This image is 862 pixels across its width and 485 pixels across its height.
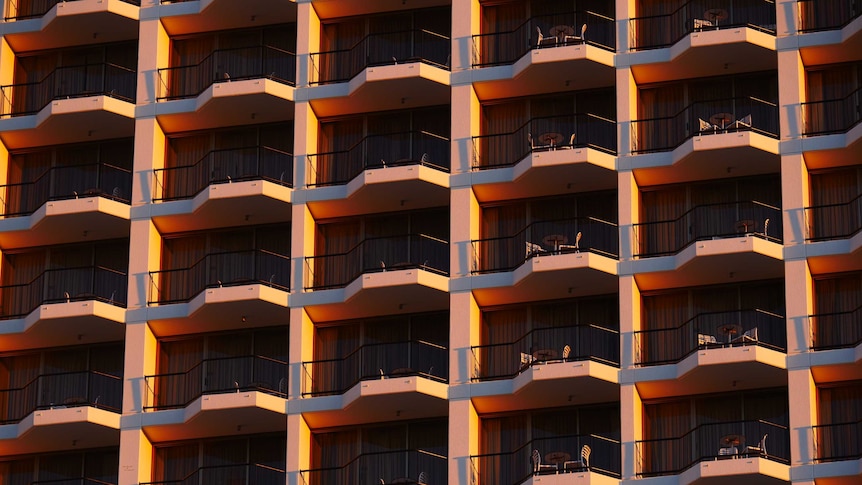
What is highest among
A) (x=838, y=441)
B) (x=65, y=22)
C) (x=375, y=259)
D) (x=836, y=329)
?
(x=65, y=22)

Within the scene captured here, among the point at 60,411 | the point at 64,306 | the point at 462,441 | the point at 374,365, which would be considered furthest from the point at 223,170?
the point at 462,441

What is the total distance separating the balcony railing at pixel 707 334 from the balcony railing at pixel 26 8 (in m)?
24.0

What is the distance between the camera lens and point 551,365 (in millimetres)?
80688

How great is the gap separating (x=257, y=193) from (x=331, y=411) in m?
7.46

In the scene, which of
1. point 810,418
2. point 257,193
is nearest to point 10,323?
point 257,193

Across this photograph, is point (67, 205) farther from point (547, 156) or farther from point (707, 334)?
point (707, 334)

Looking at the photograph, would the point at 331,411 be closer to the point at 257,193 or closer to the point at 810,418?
the point at 257,193

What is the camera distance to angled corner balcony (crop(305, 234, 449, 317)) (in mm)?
83000

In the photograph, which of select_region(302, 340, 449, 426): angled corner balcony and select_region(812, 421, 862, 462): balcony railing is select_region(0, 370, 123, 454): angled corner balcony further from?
select_region(812, 421, 862, 462): balcony railing

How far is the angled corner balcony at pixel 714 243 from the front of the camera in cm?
8119

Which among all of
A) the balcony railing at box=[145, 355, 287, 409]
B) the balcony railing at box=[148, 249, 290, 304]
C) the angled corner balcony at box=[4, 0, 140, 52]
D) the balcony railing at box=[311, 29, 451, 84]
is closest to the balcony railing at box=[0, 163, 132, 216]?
the balcony railing at box=[148, 249, 290, 304]

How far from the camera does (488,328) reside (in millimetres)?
84000

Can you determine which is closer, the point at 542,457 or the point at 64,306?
the point at 542,457

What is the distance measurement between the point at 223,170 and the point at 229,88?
283cm
